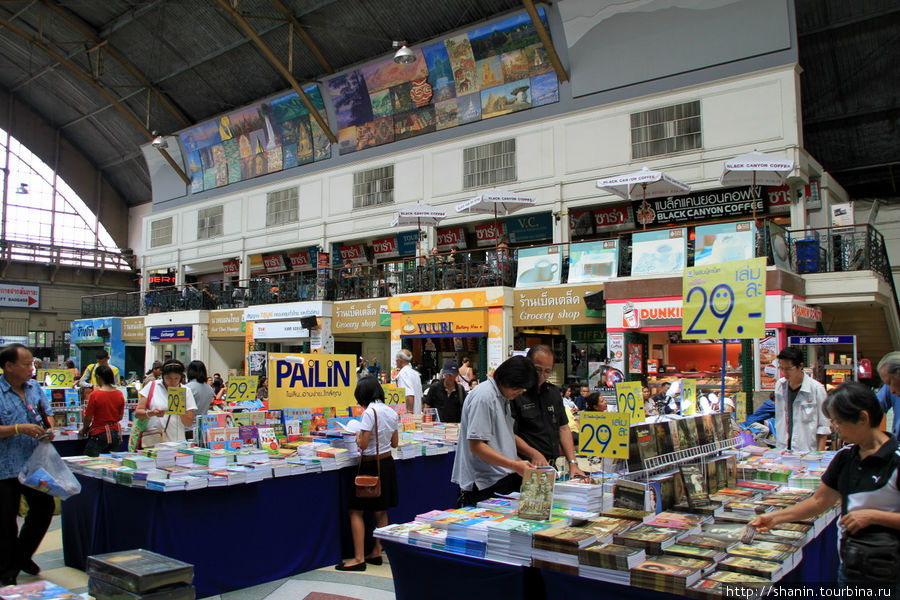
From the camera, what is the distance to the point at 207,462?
540cm

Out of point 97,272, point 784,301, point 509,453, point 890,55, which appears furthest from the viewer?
point 97,272

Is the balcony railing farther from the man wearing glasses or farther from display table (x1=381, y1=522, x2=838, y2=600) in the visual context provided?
display table (x1=381, y1=522, x2=838, y2=600)

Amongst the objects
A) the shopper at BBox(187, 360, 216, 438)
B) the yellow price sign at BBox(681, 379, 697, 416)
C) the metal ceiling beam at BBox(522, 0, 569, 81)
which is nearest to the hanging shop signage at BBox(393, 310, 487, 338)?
the metal ceiling beam at BBox(522, 0, 569, 81)

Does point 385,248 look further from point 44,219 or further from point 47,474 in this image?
point 44,219

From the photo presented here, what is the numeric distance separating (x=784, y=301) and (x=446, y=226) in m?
10.8

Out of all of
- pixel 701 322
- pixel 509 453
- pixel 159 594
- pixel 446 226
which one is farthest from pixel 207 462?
pixel 446 226

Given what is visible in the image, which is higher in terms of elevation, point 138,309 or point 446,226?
point 446,226

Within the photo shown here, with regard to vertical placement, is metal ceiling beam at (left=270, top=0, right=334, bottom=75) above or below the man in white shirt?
above

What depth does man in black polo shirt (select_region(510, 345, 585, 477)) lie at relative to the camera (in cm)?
464

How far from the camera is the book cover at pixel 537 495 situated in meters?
3.51

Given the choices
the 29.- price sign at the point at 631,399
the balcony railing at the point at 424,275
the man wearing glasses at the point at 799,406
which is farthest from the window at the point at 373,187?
the man wearing glasses at the point at 799,406

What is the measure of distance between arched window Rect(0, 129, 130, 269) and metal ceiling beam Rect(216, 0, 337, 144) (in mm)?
18854

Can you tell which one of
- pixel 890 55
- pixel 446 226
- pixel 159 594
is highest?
pixel 890 55

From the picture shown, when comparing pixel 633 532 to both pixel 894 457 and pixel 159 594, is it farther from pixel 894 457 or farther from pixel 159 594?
pixel 159 594
